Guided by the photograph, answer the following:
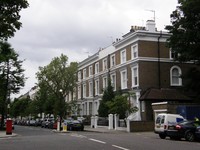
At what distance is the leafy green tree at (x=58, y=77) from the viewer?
58.1 metres

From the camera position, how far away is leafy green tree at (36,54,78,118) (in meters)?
58.1

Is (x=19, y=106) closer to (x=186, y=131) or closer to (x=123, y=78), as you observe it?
(x=123, y=78)

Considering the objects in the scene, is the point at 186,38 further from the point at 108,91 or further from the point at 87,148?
the point at 87,148

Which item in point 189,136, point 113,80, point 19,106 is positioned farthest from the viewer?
point 19,106

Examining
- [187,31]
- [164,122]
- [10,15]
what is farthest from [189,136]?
[10,15]

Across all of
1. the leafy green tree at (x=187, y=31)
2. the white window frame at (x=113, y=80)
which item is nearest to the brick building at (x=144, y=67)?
the white window frame at (x=113, y=80)

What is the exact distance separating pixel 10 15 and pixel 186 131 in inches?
625

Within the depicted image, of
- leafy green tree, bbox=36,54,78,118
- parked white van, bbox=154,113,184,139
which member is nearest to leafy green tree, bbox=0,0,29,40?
parked white van, bbox=154,113,184,139

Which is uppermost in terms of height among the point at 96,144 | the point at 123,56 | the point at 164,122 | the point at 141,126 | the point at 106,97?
the point at 123,56

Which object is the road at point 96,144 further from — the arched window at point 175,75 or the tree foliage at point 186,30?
the arched window at point 175,75

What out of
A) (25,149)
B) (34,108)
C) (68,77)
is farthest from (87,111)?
(25,149)

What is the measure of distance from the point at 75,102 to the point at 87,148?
48338 mm

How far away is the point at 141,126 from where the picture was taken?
3853 centimetres

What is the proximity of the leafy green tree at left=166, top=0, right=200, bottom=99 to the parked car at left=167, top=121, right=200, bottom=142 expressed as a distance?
12.5m
